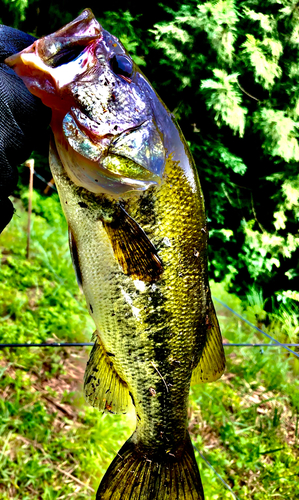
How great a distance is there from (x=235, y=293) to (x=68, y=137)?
4.76 metres

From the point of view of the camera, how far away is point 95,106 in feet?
3.53

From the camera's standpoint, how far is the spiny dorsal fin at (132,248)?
1142 millimetres

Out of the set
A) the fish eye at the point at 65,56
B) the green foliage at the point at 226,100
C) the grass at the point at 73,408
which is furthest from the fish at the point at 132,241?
the green foliage at the point at 226,100

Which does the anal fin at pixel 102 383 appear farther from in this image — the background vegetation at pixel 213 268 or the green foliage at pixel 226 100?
the green foliage at pixel 226 100

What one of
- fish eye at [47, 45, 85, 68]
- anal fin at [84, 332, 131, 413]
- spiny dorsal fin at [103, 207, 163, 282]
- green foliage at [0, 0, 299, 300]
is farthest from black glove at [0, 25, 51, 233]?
green foliage at [0, 0, 299, 300]

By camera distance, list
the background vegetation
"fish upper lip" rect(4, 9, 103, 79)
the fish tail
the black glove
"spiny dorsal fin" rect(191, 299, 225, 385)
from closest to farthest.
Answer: "fish upper lip" rect(4, 9, 103, 79) → the black glove → the fish tail → "spiny dorsal fin" rect(191, 299, 225, 385) → the background vegetation

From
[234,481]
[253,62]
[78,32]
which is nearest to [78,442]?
[234,481]

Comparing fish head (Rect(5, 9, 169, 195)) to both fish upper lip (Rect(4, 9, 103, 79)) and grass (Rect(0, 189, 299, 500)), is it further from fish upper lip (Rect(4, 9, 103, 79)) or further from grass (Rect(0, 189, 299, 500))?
grass (Rect(0, 189, 299, 500))

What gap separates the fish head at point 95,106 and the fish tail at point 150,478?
3.05 ft

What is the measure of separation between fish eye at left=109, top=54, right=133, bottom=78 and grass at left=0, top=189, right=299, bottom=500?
6.26ft

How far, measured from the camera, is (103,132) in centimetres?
108

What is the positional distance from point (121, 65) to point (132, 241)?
0.50 m

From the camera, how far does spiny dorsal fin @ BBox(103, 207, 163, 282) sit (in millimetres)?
1142

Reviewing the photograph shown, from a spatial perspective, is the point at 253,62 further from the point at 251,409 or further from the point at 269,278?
the point at 251,409
